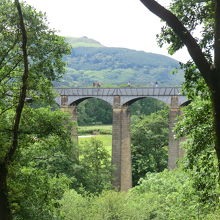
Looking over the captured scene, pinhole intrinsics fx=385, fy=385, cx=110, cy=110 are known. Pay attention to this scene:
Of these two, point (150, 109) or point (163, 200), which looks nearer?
point (163, 200)

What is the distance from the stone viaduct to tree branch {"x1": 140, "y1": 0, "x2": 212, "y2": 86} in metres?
28.3

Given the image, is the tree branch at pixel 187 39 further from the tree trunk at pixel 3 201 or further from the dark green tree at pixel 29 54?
the dark green tree at pixel 29 54

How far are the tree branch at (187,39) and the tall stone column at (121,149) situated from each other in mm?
29151

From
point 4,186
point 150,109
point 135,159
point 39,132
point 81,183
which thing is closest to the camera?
point 4,186

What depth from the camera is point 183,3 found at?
6.88 meters

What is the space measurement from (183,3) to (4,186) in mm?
4740

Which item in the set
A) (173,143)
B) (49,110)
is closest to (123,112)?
(173,143)

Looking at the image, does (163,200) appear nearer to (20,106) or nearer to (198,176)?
(198,176)

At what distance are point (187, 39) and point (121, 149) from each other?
29649mm

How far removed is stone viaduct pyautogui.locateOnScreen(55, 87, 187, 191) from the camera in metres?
33.8

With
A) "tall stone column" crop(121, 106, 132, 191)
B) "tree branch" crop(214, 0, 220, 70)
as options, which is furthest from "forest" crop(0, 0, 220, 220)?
"tall stone column" crop(121, 106, 132, 191)

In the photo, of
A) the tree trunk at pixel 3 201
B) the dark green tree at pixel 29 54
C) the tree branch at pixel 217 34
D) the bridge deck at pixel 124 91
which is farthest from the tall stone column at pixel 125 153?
the tree branch at pixel 217 34

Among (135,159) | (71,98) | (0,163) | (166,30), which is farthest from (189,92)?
(135,159)

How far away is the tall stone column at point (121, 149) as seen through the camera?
111 feet
